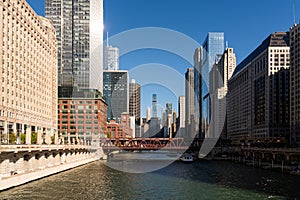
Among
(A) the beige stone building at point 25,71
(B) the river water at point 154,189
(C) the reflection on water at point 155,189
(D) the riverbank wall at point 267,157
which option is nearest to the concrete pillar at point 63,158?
(A) the beige stone building at point 25,71

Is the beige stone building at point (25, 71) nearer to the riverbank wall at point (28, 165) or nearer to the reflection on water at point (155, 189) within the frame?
the riverbank wall at point (28, 165)

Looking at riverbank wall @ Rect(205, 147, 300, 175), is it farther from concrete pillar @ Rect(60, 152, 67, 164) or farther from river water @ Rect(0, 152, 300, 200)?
concrete pillar @ Rect(60, 152, 67, 164)

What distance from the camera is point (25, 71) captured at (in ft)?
453

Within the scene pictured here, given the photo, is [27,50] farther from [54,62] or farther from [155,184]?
[155,184]

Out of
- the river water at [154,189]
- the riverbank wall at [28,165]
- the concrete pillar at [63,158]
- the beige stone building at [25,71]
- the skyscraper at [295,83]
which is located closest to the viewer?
the river water at [154,189]

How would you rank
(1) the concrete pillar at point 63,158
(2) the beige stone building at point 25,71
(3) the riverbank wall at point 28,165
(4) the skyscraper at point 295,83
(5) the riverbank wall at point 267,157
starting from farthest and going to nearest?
1. (4) the skyscraper at point 295,83
2. (2) the beige stone building at point 25,71
3. (5) the riverbank wall at point 267,157
4. (1) the concrete pillar at point 63,158
5. (3) the riverbank wall at point 28,165

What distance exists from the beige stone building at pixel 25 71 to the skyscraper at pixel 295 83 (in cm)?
12448

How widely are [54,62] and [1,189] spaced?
12561cm

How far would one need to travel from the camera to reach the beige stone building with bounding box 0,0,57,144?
4683 inches

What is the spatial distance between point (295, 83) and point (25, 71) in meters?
136

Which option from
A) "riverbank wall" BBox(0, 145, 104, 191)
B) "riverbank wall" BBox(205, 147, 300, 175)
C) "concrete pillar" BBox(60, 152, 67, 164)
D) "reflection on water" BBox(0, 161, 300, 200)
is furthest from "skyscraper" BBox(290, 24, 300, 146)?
"riverbank wall" BBox(0, 145, 104, 191)

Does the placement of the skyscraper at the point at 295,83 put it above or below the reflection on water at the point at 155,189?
above

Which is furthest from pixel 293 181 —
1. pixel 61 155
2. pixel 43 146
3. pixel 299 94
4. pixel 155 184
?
pixel 299 94

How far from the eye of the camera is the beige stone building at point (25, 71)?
119 metres
